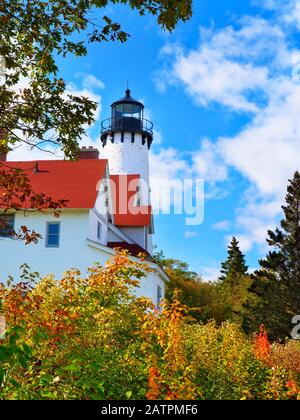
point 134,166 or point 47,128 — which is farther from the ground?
point 134,166

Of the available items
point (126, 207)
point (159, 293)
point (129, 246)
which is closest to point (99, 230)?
point (129, 246)

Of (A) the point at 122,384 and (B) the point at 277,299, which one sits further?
(B) the point at 277,299

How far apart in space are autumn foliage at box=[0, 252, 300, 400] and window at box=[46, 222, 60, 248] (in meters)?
16.9

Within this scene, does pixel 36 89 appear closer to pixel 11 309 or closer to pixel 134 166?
pixel 11 309

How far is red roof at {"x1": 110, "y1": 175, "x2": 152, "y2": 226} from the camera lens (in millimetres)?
32938

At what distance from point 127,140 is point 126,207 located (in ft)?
33.2

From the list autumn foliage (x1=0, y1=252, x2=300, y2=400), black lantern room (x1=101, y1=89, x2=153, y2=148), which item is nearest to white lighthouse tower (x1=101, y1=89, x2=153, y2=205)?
black lantern room (x1=101, y1=89, x2=153, y2=148)

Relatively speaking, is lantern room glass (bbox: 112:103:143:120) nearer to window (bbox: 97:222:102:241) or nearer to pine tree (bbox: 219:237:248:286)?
window (bbox: 97:222:102:241)

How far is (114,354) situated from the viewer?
7.67 m
